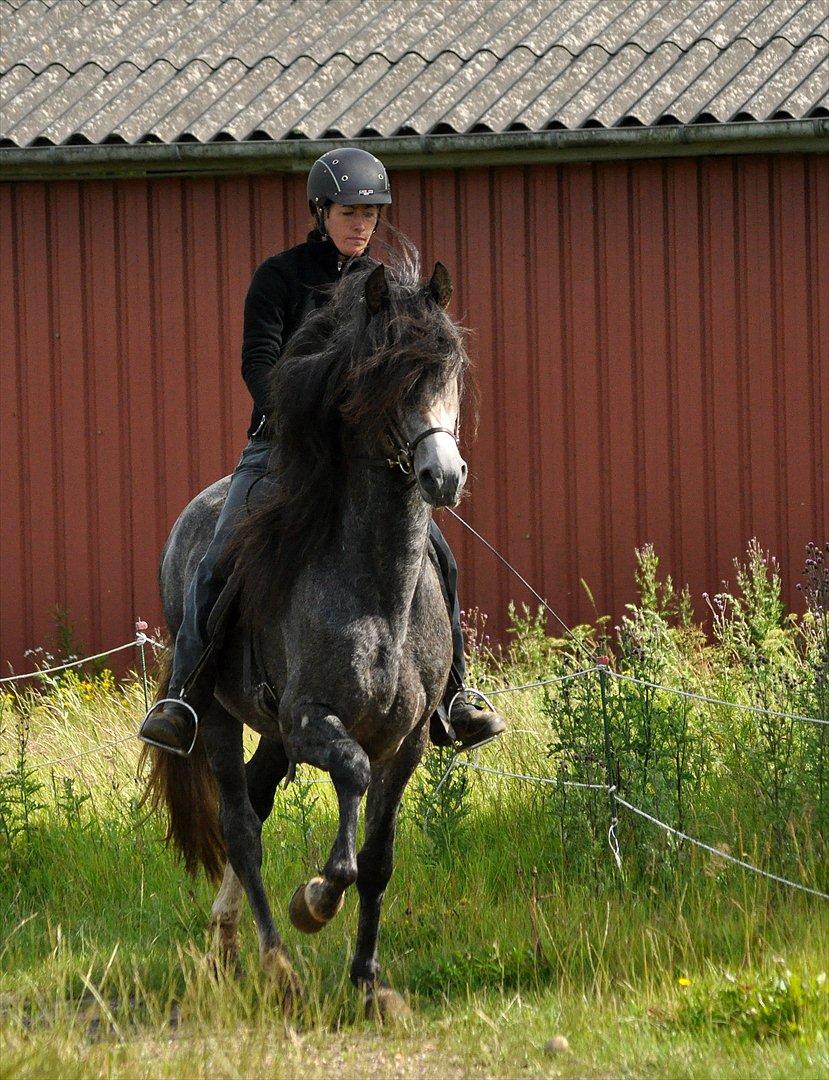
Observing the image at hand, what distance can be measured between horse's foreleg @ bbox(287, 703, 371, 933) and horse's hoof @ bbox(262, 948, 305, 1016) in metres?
0.27

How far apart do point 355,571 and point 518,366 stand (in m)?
6.15

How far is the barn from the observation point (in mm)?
10531

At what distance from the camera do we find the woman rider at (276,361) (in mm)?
5469

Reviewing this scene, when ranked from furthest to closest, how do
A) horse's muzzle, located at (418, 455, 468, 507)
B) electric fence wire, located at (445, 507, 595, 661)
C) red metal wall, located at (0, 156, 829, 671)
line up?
red metal wall, located at (0, 156, 829, 671) → electric fence wire, located at (445, 507, 595, 661) → horse's muzzle, located at (418, 455, 468, 507)

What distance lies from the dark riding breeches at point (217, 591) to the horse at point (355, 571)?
11 centimetres

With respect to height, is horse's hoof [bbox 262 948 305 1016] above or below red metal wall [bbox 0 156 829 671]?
below

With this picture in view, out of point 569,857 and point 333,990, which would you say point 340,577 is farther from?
point 569,857

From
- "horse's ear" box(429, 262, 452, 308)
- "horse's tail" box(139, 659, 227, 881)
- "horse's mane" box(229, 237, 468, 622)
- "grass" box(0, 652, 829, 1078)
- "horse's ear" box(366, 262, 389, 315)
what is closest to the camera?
"grass" box(0, 652, 829, 1078)

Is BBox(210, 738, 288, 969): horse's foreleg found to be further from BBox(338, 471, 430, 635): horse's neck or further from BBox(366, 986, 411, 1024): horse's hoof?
BBox(338, 471, 430, 635): horse's neck

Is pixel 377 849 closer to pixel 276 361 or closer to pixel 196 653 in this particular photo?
pixel 196 653

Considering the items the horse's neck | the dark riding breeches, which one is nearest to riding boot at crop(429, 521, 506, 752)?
the dark riding breeches

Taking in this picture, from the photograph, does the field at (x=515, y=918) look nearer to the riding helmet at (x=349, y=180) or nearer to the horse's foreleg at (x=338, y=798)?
the horse's foreleg at (x=338, y=798)

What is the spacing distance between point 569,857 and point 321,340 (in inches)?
93.8

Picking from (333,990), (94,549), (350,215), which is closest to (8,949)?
(333,990)
